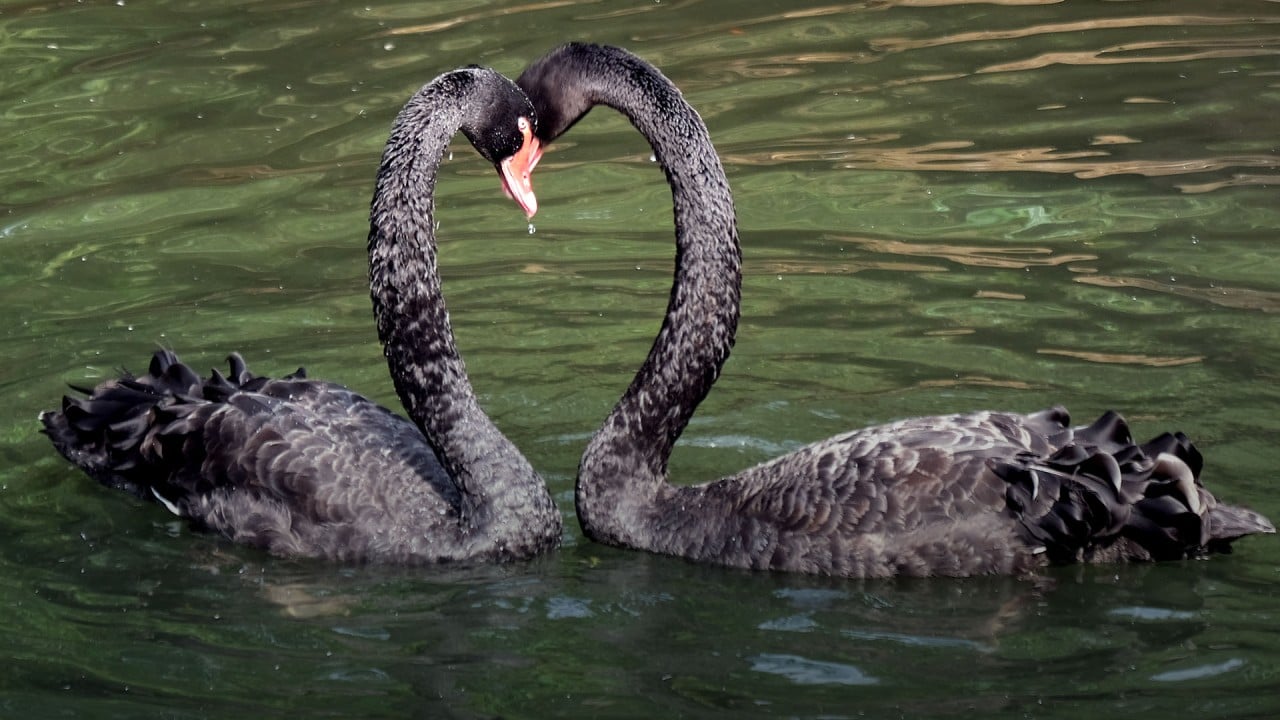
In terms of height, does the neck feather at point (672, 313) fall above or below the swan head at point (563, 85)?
below

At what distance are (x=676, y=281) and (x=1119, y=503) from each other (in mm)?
1618

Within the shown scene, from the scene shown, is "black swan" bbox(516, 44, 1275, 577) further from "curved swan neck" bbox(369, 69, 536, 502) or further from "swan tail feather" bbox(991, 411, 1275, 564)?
"curved swan neck" bbox(369, 69, 536, 502)

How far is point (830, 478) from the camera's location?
19.4 ft

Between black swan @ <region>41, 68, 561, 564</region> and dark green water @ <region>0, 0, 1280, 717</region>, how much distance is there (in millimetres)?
146

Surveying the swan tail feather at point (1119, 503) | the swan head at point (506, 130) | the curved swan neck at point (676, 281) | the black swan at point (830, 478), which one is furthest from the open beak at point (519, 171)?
the swan tail feather at point (1119, 503)

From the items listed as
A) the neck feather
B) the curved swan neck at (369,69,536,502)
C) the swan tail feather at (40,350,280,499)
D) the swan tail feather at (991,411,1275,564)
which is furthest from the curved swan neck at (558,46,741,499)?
the swan tail feather at (40,350,280,499)

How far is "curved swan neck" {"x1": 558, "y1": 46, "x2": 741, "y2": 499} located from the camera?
6.17 m

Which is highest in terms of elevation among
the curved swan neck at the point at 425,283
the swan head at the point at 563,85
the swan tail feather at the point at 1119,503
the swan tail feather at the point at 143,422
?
the swan head at the point at 563,85

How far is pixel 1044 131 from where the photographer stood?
34.2 ft

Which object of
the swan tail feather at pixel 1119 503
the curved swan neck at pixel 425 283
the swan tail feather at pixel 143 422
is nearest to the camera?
the swan tail feather at pixel 1119 503

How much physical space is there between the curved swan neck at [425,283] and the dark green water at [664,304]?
1.51 feet

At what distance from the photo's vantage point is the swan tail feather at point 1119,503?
5.56 metres

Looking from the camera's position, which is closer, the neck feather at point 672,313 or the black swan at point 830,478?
the black swan at point 830,478

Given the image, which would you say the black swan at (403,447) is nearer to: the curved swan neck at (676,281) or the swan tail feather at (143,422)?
the swan tail feather at (143,422)
